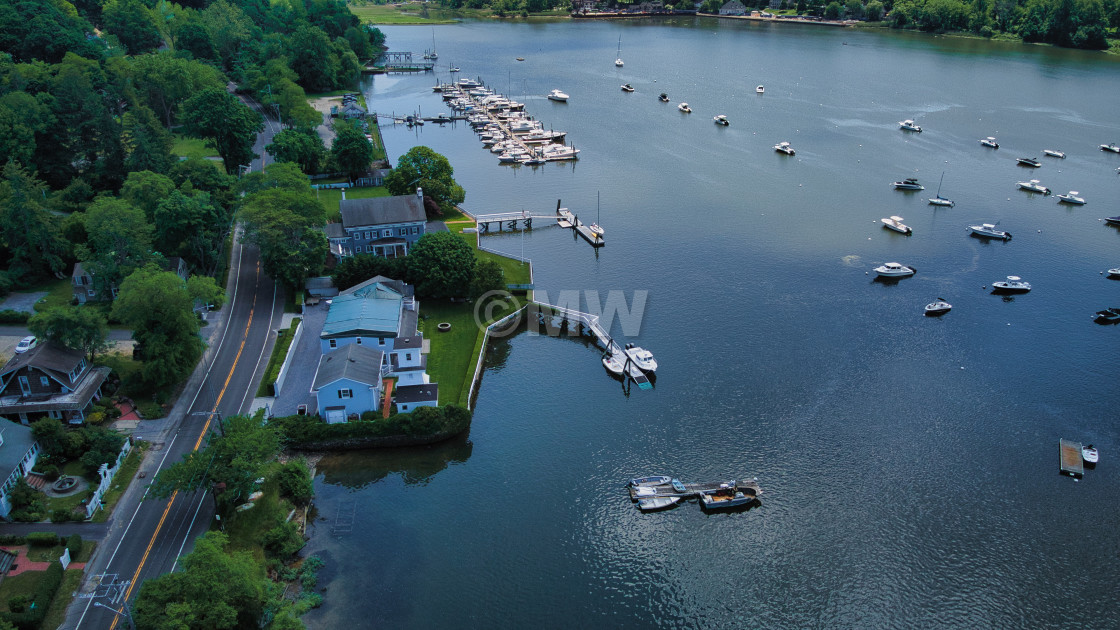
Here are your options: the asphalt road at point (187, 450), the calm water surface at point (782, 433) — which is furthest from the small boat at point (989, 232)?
the asphalt road at point (187, 450)

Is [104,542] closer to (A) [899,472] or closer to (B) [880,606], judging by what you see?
(B) [880,606]

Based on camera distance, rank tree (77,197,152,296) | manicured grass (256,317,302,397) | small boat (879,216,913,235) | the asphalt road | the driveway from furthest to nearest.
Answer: small boat (879,216,913,235) < tree (77,197,152,296) < manicured grass (256,317,302,397) < the driveway < the asphalt road

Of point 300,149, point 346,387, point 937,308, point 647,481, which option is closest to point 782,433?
point 647,481

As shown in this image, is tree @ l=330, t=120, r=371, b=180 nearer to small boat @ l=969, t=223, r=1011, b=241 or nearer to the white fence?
the white fence

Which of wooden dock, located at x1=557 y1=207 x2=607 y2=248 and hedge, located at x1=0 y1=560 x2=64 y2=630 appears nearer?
hedge, located at x1=0 y1=560 x2=64 y2=630

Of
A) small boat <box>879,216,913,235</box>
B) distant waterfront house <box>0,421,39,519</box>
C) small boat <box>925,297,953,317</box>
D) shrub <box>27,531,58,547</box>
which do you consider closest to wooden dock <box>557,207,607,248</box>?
small boat <box>925,297,953,317</box>

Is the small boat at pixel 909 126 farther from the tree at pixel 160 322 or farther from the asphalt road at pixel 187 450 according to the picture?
the tree at pixel 160 322

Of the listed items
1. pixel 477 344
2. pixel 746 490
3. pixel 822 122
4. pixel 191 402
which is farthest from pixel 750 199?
pixel 191 402
